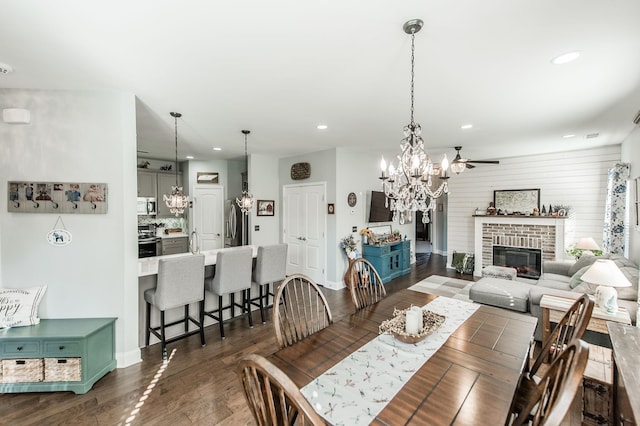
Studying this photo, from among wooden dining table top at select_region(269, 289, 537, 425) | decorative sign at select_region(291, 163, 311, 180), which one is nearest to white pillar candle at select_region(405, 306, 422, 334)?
wooden dining table top at select_region(269, 289, 537, 425)

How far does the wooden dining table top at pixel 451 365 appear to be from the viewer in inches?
40.9

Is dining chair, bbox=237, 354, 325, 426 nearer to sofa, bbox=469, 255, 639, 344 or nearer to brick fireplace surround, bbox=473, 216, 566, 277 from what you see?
sofa, bbox=469, 255, 639, 344

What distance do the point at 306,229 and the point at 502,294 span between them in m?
3.41

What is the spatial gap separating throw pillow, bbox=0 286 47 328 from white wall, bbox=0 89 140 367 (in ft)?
0.26

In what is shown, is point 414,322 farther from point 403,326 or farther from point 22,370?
point 22,370

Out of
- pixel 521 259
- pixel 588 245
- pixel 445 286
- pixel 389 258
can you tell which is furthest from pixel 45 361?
pixel 521 259

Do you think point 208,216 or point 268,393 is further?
point 208,216

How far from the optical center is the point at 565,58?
6.63ft

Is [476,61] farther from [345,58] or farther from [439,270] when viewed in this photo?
[439,270]

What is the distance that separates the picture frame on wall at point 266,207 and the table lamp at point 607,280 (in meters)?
4.92

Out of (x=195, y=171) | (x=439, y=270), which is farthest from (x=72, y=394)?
(x=439, y=270)

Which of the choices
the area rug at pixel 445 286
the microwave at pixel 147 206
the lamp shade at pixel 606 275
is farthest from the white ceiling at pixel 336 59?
the microwave at pixel 147 206

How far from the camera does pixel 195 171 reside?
21.5 ft

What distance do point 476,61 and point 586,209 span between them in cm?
503
